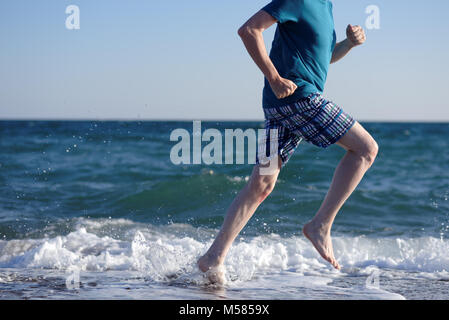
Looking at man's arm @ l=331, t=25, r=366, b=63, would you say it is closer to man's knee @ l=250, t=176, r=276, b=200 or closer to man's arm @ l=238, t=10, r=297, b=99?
man's arm @ l=238, t=10, r=297, b=99

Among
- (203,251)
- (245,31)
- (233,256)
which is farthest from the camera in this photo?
(203,251)

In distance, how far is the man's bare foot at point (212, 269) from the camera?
3.11 meters

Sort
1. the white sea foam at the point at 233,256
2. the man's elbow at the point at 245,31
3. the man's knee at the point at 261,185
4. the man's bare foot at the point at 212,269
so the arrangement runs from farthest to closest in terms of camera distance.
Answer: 1. the white sea foam at the point at 233,256
2. the man's bare foot at the point at 212,269
3. the man's knee at the point at 261,185
4. the man's elbow at the point at 245,31

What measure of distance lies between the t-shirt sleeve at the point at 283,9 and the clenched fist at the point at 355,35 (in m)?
0.59

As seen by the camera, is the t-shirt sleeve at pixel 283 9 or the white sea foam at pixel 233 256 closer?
the t-shirt sleeve at pixel 283 9

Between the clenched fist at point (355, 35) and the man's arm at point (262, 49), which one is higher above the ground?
the clenched fist at point (355, 35)

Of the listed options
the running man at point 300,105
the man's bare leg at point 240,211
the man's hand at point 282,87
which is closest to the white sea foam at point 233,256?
the man's bare leg at point 240,211

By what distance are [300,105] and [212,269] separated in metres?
1.08

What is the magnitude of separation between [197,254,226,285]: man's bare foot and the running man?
0.13ft

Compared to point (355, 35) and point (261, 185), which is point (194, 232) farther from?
point (355, 35)

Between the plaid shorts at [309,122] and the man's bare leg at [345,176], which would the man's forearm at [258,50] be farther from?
the man's bare leg at [345,176]

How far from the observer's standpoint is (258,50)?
2.59 metres

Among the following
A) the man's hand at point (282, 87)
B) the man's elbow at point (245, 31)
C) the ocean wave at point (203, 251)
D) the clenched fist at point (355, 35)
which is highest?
the clenched fist at point (355, 35)

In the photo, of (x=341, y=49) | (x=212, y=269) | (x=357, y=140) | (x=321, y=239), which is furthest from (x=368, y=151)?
(x=212, y=269)
